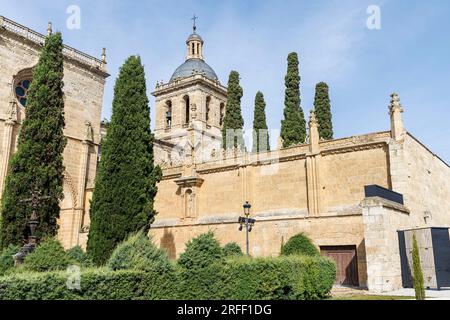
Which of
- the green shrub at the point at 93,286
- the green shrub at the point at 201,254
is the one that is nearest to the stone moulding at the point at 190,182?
the green shrub at the point at 201,254

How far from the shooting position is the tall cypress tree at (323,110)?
1227 inches

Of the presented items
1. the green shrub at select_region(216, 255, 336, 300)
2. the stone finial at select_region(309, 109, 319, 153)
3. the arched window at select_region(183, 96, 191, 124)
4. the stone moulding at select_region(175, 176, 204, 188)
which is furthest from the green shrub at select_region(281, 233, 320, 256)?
the arched window at select_region(183, 96, 191, 124)

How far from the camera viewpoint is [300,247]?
1692 cm

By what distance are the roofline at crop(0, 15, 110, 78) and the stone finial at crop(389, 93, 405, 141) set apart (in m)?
25.7

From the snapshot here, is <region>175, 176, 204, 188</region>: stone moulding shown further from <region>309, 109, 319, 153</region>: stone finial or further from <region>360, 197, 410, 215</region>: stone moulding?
<region>360, 197, 410, 215</region>: stone moulding

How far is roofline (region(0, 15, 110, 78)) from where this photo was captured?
95.6ft

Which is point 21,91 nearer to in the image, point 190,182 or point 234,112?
point 190,182

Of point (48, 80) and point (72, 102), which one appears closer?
point (48, 80)

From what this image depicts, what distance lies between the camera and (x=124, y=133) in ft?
65.6

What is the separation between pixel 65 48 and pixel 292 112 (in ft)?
64.7
